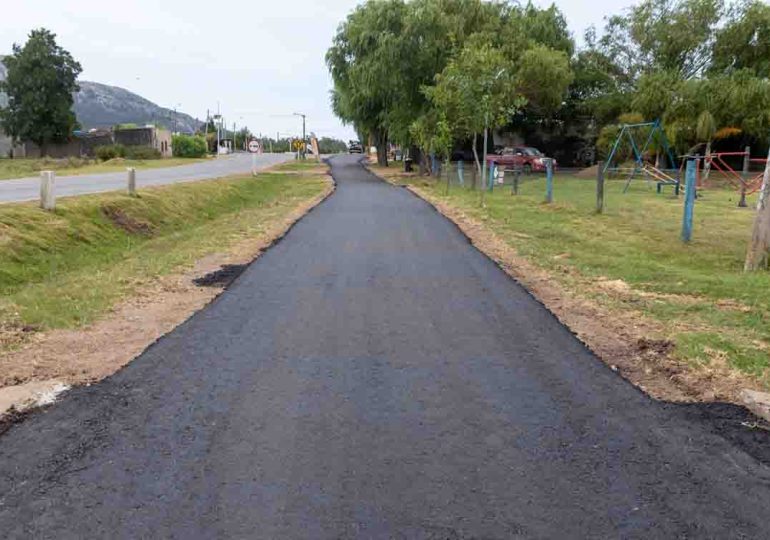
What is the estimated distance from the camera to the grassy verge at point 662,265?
6461mm

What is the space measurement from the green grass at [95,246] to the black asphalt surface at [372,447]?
1975mm

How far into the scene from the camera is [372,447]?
13.3 ft

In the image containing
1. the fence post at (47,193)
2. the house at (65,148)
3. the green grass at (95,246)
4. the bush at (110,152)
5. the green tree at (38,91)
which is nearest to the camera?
the green grass at (95,246)

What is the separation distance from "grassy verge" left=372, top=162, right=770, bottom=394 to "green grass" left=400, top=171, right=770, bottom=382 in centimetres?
1

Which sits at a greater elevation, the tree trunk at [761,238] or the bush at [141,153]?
the bush at [141,153]

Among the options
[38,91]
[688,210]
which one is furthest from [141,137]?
[688,210]

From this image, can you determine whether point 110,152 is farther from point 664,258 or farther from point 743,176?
point 664,258

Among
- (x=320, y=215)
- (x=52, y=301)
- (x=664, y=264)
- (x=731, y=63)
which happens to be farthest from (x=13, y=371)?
(x=731, y=63)

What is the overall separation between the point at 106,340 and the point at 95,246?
8.06m

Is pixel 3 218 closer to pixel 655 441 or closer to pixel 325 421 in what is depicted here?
pixel 325 421

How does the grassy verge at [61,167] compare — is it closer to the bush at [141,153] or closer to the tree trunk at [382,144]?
the bush at [141,153]

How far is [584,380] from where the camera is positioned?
5.29m

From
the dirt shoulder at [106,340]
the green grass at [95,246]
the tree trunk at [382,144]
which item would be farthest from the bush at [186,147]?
the dirt shoulder at [106,340]

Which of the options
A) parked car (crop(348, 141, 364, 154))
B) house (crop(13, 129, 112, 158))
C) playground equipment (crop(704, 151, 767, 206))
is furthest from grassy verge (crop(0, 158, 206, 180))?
parked car (crop(348, 141, 364, 154))
